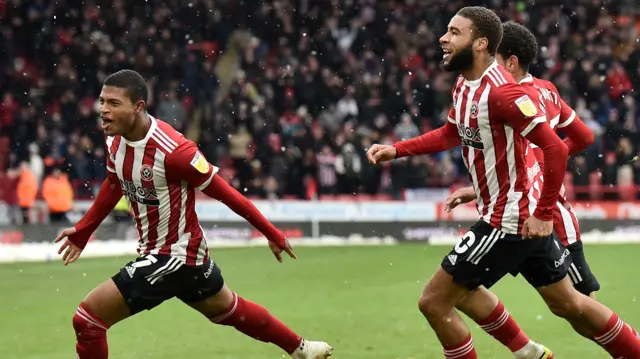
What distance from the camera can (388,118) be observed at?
21.1 metres

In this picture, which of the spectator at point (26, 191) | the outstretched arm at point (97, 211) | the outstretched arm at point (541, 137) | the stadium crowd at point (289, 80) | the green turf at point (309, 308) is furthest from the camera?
the stadium crowd at point (289, 80)

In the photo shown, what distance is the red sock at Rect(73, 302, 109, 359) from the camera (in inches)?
239

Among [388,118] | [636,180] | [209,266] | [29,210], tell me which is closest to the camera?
[209,266]

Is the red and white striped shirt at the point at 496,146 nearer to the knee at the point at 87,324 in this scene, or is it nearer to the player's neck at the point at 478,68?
the player's neck at the point at 478,68

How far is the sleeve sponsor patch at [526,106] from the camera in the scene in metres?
5.57

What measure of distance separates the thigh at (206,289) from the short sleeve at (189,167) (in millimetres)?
490

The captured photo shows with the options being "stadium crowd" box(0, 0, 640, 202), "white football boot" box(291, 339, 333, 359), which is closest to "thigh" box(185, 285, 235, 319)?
"white football boot" box(291, 339, 333, 359)

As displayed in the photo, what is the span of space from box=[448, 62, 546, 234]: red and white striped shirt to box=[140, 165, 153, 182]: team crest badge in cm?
169

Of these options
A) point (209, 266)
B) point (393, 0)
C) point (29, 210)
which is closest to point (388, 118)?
point (393, 0)

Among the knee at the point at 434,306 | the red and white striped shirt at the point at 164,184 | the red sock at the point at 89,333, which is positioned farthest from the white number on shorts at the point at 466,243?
the red sock at the point at 89,333

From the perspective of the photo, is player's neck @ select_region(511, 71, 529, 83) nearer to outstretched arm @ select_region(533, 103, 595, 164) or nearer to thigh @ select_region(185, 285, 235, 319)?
outstretched arm @ select_region(533, 103, 595, 164)

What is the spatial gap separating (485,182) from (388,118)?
50.3ft

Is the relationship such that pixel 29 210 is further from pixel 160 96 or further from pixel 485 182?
pixel 485 182

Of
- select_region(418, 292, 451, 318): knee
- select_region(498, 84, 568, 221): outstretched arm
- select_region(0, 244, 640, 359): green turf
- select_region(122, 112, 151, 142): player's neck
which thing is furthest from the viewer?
select_region(0, 244, 640, 359): green turf
